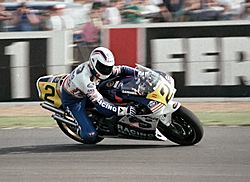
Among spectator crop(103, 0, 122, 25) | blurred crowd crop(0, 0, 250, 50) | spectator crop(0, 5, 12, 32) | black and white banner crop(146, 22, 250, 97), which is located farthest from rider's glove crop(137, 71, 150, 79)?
spectator crop(0, 5, 12, 32)

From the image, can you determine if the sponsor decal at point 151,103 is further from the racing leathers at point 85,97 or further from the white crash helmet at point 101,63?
the white crash helmet at point 101,63

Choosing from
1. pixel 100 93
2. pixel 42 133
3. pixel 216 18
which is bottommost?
pixel 42 133

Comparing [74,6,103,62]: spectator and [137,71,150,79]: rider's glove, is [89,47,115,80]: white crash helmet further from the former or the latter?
[74,6,103,62]: spectator

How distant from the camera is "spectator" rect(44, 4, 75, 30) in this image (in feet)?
49.7

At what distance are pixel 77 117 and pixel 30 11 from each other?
6.44m

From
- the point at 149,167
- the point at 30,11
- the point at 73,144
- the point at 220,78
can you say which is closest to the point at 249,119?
the point at 220,78

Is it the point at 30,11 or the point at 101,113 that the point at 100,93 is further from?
the point at 30,11

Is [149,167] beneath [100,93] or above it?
beneath

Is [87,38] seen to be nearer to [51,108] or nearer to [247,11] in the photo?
[247,11]

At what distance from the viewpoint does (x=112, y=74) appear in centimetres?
941

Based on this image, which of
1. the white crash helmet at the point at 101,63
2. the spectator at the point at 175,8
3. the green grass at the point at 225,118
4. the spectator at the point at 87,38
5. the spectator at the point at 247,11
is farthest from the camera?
the spectator at the point at 87,38

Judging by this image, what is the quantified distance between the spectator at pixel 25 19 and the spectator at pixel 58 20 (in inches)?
10.0

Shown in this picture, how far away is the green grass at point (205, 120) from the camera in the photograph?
11.9m

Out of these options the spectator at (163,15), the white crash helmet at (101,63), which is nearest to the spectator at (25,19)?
the spectator at (163,15)
